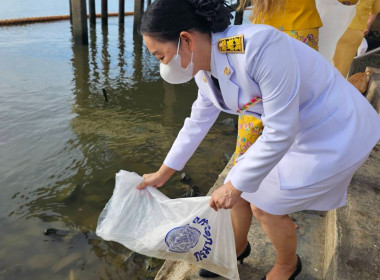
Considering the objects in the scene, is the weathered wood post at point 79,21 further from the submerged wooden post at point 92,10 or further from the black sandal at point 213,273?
A: the black sandal at point 213,273

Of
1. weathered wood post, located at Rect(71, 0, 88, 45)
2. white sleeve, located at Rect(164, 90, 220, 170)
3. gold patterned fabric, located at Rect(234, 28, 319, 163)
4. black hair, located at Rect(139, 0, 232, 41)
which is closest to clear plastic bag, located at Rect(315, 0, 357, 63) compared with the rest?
gold patterned fabric, located at Rect(234, 28, 319, 163)

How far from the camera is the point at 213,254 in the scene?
172 centimetres

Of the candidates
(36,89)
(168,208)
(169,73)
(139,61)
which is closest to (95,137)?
(36,89)

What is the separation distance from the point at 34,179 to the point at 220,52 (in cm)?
328

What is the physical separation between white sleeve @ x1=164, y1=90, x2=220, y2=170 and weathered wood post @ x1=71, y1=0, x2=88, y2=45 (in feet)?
30.3

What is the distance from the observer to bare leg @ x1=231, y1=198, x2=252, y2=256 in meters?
1.76

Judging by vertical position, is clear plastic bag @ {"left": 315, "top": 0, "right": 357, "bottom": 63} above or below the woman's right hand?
above

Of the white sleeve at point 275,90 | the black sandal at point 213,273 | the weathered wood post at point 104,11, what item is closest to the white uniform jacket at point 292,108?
the white sleeve at point 275,90

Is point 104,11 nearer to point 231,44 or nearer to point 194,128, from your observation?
point 194,128

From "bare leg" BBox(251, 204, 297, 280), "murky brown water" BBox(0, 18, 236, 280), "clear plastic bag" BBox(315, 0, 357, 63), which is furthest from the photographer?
"murky brown water" BBox(0, 18, 236, 280)

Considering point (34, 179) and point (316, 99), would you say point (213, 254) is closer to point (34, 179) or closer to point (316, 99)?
point (316, 99)

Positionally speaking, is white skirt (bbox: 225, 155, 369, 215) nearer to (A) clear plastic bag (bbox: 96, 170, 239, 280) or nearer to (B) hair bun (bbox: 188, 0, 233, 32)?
(A) clear plastic bag (bbox: 96, 170, 239, 280)

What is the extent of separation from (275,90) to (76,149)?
12.6ft

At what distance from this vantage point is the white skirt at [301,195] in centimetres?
134
